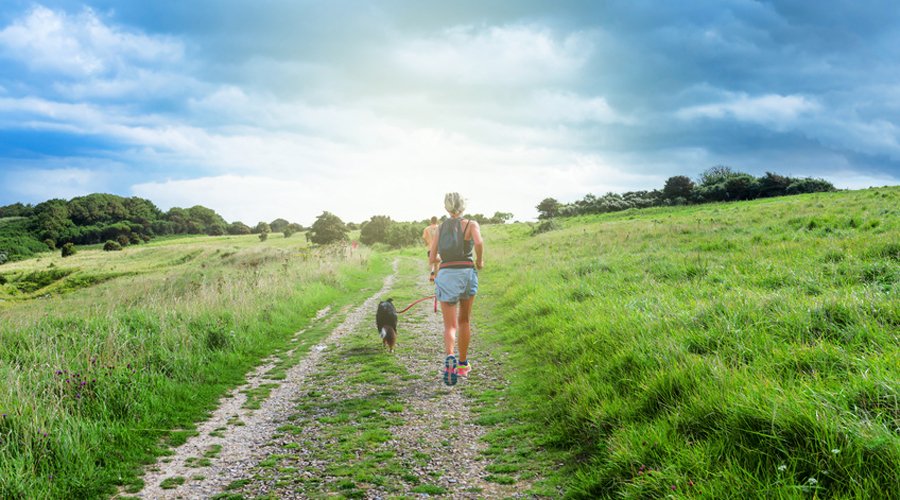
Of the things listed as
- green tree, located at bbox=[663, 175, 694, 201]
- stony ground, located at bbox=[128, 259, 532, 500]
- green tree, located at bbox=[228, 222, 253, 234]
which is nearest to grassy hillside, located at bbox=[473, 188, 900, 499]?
stony ground, located at bbox=[128, 259, 532, 500]

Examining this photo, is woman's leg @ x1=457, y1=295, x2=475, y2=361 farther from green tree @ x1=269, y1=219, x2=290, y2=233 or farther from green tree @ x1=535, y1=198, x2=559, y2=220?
green tree @ x1=269, y1=219, x2=290, y2=233

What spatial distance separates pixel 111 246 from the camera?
210ft

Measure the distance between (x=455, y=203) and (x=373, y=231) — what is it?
67442mm

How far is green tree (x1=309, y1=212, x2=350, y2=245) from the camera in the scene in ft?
154

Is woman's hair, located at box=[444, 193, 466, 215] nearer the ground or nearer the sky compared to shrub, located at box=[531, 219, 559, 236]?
nearer the ground

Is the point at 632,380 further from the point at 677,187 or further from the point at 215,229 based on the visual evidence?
the point at 215,229

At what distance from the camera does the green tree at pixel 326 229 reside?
46.8m

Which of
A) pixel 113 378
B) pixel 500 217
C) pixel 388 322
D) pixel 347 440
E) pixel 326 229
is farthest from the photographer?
pixel 500 217

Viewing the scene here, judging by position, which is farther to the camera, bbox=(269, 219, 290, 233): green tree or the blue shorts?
bbox=(269, 219, 290, 233): green tree

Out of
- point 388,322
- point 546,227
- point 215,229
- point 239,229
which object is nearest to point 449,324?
point 388,322

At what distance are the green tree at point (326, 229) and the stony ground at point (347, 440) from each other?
1586 inches

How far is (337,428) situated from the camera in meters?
5.12

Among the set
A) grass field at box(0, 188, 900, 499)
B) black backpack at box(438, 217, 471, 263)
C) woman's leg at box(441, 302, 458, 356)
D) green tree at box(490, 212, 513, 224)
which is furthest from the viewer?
green tree at box(490, 212, 513, 224)

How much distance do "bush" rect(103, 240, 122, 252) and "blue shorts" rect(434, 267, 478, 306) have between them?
76.7 m
